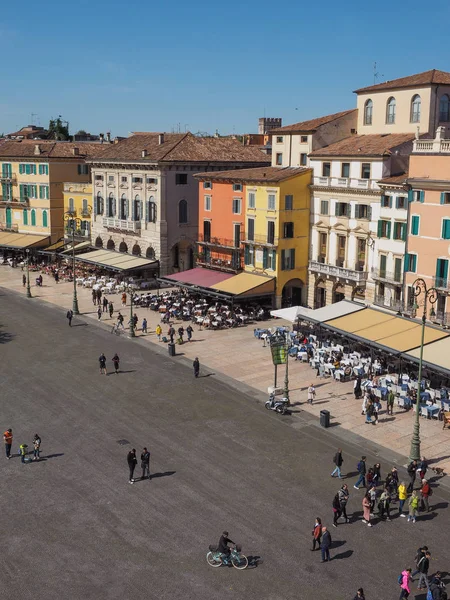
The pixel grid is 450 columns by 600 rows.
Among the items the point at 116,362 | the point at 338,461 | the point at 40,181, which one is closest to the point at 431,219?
the point at 338,461

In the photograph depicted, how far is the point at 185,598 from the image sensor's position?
761 inches

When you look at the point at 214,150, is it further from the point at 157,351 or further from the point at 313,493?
the point at 313,493

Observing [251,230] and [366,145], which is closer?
[366,145]

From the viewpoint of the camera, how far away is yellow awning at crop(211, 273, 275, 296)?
2078 inches

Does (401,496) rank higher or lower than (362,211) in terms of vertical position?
lower

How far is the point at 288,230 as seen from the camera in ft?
176

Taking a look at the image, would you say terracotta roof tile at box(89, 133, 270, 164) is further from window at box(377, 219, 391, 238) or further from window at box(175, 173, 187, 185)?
window at box(377, 219, 391, 238)

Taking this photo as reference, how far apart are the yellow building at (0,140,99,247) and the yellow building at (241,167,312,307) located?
33.3 meters

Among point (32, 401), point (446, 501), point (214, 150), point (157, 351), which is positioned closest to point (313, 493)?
point (446, 501)

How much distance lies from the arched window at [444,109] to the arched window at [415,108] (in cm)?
152

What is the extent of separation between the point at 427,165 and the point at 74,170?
5169 centimetres

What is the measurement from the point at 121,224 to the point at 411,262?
116 ft

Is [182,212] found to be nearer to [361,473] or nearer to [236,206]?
[236,206]

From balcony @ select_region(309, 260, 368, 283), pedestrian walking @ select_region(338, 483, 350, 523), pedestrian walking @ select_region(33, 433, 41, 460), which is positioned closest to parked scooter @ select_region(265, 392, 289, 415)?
pedestrian walking @ select_region(338, 483, 350, 523)
